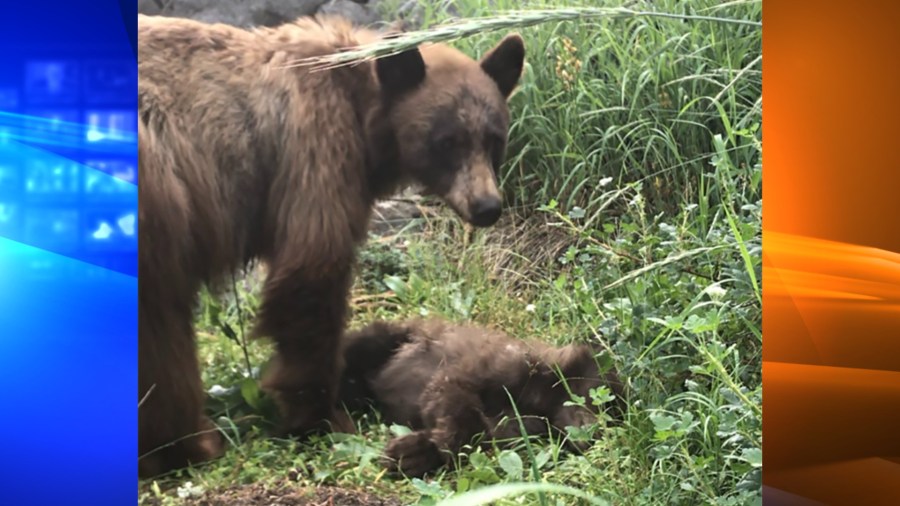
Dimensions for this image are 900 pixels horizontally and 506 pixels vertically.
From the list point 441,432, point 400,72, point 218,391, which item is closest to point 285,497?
point 218,391

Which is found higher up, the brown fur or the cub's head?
the cub's head

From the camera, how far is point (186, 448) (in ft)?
9.55

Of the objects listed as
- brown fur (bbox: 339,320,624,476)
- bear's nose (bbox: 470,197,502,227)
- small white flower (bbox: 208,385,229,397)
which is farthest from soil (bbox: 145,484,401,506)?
bear's nose (bbox: 470,197,502,227)

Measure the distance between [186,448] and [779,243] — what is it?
6.41ft

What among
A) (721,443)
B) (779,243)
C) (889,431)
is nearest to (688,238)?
(779,243)

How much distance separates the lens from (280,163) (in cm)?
292

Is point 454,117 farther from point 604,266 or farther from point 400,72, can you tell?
point 604,266

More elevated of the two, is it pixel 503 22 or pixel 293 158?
pixel 503 22

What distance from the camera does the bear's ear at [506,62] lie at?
2.87 meters

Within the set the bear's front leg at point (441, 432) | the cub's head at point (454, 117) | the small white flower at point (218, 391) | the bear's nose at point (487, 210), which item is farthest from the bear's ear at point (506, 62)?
the small white flower at point (218, 391)

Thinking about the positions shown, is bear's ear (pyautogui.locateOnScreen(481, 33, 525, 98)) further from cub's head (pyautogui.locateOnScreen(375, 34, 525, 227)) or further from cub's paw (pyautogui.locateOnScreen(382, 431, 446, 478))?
cub's paw (pyautogui.locateOnScreen(382, 431, 446, 478))

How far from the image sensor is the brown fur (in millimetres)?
2791

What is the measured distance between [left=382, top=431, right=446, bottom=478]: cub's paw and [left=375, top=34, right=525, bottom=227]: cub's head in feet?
2.27

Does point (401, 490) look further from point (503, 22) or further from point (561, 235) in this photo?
point (503, 22)
